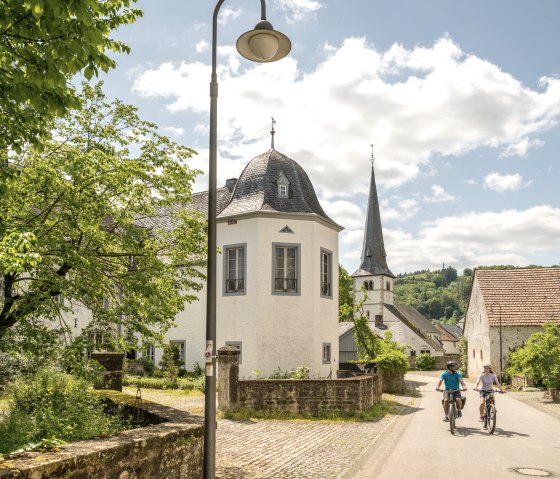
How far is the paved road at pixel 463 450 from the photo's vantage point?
9.02 metres

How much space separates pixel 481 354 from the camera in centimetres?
3734

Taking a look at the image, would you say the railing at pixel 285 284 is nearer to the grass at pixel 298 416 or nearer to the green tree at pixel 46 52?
the grass at pixel 298 416

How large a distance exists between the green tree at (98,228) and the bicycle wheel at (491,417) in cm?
790

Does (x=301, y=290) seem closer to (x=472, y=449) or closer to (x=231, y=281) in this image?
(x=231, y=281)

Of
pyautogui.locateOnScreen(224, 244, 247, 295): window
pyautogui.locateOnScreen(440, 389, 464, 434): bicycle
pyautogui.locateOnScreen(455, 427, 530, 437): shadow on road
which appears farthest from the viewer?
pyautogui.locateOnScreen(224, 244, 247, 295): window

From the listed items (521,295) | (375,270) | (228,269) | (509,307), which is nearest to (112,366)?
(228,269)

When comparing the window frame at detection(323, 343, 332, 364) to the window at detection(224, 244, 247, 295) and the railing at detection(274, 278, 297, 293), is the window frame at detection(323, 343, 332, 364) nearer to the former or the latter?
the railing at detection(274, 278, 297, 293)

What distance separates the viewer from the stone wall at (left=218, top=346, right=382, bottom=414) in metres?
15.0

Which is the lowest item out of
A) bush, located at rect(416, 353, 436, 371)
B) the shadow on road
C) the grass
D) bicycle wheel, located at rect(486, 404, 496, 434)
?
bush, located at rect(416, 353, 436, 371)

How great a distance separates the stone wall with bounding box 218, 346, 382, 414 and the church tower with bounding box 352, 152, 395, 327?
57.0 metres

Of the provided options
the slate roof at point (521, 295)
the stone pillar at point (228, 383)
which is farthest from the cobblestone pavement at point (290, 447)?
the slate roof at point (521, 295)

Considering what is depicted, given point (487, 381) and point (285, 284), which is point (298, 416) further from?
point (285, 284)

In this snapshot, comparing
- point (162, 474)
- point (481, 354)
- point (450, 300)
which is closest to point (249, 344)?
point (162, 474)

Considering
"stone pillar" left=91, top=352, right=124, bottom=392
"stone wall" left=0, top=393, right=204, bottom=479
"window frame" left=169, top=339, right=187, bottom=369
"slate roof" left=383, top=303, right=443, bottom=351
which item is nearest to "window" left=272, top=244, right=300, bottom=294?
"window frame" left=169, top=339, right=187, bottom=369
